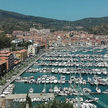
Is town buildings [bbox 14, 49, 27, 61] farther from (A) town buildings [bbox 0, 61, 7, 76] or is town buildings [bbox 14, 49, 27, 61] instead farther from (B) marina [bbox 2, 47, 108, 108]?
(A) town buildings [bbox 0, 61, 7, 76]

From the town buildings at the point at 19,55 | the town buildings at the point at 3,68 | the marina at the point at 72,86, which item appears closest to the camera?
the marina at the point at 72,86

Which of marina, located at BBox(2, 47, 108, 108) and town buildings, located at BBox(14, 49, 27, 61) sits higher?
town buildings, located at BBox(14, 49, 27, 61)

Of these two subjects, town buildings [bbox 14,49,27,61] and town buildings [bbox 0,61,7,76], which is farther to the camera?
town buildings [bbox 14,49,27,61]

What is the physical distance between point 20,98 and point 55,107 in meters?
5.35

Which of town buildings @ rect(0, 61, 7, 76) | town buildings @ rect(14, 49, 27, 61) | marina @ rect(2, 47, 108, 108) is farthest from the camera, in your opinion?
town buildings @ rect(14, 49, 27, 61)

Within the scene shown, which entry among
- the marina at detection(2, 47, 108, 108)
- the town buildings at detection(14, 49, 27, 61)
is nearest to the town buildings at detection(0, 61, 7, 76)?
the marina at detection(2, 47, 108, 108)

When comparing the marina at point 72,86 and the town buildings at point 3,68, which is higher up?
the town buildings at point 3,68

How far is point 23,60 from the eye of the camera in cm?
3228

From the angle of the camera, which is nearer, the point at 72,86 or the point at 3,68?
the point at 72,86

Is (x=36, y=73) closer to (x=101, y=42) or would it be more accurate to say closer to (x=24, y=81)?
(x=24, y=81)

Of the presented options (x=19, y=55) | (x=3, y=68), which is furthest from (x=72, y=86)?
(x=19, y=55)

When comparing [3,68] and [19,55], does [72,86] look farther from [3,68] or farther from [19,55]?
[19,55]

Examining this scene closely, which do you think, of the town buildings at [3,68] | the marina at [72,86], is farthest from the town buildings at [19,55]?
the town buildings at [3,68]

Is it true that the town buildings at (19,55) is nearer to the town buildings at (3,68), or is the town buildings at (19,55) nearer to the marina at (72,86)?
the marina at (72,86)
